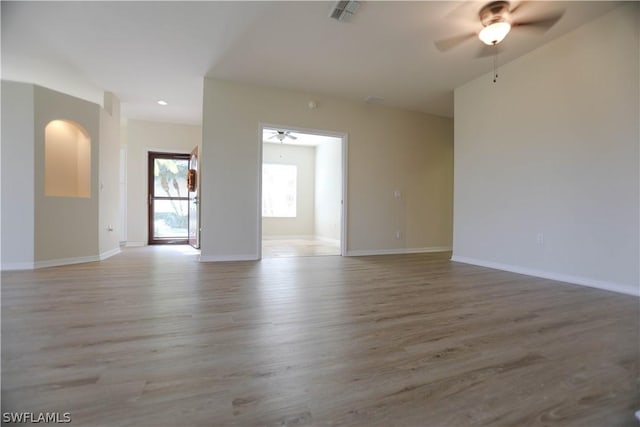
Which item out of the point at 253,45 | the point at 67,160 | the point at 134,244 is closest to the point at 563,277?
the point at 253,45

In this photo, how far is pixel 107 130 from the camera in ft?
16.0

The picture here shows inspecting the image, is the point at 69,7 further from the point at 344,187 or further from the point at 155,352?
the point at 344,187

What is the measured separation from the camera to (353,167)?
207 inches

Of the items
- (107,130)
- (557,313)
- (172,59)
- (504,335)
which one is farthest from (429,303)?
(107,130)

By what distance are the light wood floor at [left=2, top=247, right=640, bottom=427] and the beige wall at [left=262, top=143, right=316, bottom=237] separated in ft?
17.8

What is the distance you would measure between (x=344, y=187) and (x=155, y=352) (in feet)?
13.3

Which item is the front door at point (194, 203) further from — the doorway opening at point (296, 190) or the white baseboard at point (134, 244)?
the doorway opening at point (296, 190)

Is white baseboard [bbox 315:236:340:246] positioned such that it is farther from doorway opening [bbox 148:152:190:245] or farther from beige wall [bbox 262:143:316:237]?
doorway opening [bbox 148:152:190:245]

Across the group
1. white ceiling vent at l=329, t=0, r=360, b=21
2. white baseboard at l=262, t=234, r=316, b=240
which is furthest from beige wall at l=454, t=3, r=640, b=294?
white baseboard at l=262, t=234, r=316, b=240

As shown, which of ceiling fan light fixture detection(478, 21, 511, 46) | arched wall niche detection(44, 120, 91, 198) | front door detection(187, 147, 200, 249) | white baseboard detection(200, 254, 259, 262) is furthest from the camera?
front door detection(187, 147, 200, 249)

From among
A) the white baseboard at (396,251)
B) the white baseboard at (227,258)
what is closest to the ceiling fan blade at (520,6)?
the white baseboard at (396,251)

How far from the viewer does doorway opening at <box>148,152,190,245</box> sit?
268 inches

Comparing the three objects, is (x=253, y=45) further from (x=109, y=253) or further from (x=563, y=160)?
(x=109, y=253)

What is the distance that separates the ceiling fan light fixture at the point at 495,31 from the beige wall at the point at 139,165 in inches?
254
